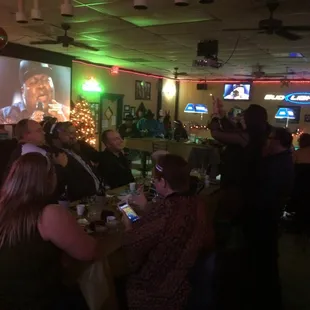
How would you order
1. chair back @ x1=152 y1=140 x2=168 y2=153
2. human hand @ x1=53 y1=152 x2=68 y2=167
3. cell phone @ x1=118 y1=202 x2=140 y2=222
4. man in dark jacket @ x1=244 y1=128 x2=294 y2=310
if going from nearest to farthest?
cell phone @ x1=118 y1=202 x2=140 y2=222
man in dark jacket @ x1=244 y1=128 x2=294 y2=310
human hand @ x1=53 y1=152 x2=68 y2=167
chair back @ x1=152 y1=140 x2=168 y2=153

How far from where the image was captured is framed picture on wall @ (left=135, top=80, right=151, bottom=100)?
1194 cm

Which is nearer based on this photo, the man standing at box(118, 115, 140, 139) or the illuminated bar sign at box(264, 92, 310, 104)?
the man standing at box(118, 115, 140, 139)

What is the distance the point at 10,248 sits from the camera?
158 centimetres

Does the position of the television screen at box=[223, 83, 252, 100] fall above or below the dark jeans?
above

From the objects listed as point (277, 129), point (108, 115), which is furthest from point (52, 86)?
point (277, 129)

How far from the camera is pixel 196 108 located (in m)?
13.6

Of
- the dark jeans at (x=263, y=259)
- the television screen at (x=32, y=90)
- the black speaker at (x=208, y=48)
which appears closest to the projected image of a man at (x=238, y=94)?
the television screen at (x=32, y=90)

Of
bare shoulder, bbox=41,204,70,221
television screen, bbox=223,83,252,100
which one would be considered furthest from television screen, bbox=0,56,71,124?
bare shoulder, bbox=41,204,70,221

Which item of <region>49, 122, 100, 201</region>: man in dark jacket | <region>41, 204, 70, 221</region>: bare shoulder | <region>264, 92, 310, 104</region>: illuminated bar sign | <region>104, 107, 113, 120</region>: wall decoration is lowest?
<region>49, 122, 100, 201</region>: man in dark jacket

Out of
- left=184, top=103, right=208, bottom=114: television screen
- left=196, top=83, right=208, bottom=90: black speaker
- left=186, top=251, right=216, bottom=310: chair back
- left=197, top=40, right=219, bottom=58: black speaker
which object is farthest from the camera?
left=184, top=103, right=208, bottom=114: television screen

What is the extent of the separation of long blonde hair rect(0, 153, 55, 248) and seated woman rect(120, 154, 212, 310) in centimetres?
43

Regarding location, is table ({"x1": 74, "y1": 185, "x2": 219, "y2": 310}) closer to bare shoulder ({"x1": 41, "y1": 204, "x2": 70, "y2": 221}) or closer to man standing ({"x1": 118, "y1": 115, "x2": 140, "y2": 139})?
bare shoulder ({"x1": 41, "y1": 204, "x2": 70, "y2": 221})

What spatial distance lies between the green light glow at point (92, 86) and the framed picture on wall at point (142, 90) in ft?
6.26

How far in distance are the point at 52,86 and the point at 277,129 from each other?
250 inches
